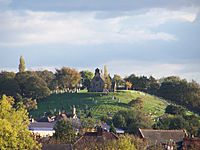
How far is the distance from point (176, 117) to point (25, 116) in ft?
252

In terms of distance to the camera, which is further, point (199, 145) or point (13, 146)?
point (199, 145)

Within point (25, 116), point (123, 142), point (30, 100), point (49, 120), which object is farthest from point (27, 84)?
point (25, 116)

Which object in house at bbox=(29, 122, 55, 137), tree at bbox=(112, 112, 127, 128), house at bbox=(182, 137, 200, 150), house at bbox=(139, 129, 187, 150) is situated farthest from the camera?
house at bbox=(29, 122, 55, 137)

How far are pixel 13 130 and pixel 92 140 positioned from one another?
45578mm

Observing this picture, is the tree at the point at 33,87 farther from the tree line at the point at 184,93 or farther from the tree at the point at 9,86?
the tree line at the point at 184,93

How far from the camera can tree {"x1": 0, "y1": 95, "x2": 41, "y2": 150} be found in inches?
2232

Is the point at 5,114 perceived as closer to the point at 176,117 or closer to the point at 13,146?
the point at 13,146

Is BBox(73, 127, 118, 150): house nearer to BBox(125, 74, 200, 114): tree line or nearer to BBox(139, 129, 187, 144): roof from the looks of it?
BBox(139, 129, 187, 144): roof

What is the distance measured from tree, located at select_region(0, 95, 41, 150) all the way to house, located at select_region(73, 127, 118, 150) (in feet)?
101

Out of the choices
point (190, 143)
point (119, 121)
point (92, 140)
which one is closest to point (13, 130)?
point (92, 140)

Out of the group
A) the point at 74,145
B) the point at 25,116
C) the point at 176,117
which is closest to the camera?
the point at 25,116

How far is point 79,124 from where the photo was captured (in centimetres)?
13725

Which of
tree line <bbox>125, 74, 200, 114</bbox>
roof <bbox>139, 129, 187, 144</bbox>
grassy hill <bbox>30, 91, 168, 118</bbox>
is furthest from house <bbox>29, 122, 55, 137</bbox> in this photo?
tree line <bbox>125, 74, 200, 114</bbox>

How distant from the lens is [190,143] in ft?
349
